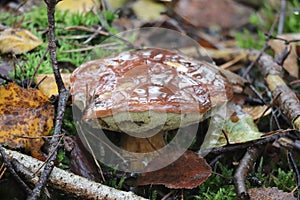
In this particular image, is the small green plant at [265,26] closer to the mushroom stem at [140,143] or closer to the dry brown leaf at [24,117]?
the mushroom stem at [140,143]

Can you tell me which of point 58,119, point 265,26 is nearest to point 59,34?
point 58,119

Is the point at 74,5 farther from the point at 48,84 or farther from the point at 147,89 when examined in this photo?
the point at 147,89

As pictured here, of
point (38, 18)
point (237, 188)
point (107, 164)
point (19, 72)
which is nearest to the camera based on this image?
point (237, 188)

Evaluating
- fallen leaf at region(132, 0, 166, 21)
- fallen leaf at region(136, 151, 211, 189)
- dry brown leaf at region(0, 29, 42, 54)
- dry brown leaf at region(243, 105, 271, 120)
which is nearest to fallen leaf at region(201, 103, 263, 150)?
dry brown leaf at region(243, 105, 271, 120)

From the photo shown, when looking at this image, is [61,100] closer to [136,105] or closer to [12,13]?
[136,105]

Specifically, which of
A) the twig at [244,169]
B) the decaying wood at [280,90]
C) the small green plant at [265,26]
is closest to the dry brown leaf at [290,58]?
the decaying wood at [280,90]

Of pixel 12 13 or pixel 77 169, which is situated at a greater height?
pixel 12 13

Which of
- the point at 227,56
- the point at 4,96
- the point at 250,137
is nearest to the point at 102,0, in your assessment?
the point at 227,56

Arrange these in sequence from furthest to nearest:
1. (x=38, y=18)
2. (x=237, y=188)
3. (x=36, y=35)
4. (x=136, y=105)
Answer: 1. (x=38, y=18)
2. (x=36, y=35)
3. (x=237, y=188)
4. (x=136, y=105)
